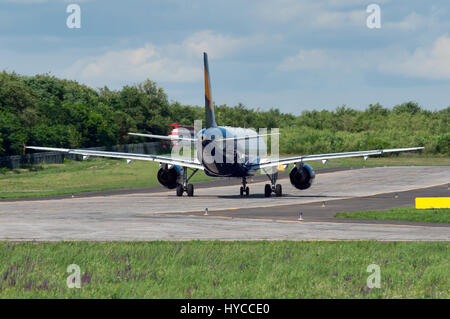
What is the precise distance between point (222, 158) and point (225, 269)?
107ft

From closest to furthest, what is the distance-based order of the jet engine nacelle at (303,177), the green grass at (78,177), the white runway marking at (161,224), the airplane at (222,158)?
the white runway marking at (161,224) < the airplane at (222,158) < the jet engine nacelle at (303,177) < the green grass at (78,177)

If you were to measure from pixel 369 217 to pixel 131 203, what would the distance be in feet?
63.9

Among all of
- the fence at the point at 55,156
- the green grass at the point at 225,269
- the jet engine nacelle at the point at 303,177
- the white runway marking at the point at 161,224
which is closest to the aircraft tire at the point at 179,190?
the white runway marking at the point at 161,224

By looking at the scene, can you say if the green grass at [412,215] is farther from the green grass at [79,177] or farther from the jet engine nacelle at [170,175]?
the green grass at [79,177]

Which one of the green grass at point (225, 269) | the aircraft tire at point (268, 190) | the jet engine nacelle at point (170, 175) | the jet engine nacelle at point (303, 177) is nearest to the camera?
the green grass at point (225, 269)

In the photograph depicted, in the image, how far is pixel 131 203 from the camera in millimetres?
49219

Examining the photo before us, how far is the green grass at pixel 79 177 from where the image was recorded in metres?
74.0

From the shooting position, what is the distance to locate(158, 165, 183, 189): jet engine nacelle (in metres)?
56.5

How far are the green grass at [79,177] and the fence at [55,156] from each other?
1.63m

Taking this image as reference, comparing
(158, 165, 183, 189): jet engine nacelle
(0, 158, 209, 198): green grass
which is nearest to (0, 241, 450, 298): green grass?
(158, 165, 183, 189): jet engine nacelle

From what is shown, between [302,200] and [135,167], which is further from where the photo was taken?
[135,167]

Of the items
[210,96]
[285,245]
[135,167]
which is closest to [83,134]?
[135,167]
